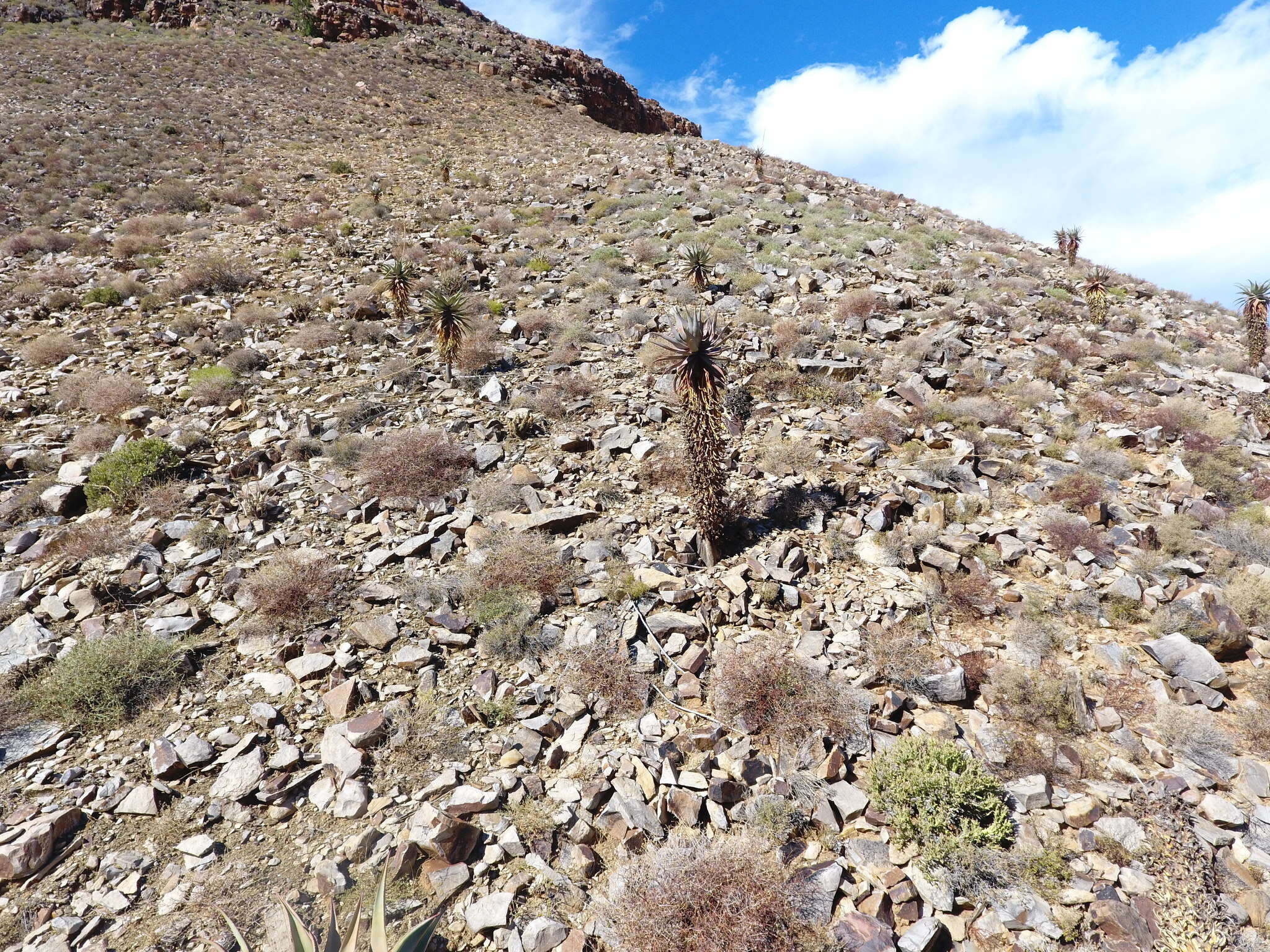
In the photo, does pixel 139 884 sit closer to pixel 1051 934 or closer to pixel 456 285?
pixel 1051 934

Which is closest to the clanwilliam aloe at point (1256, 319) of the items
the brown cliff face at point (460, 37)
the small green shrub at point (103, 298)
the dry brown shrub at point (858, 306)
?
the dry brown shrub at point (858, 306)

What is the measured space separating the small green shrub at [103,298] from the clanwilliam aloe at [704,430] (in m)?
15.7

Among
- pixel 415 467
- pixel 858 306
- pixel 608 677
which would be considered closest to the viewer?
pixel 608 677

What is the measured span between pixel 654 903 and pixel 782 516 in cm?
538

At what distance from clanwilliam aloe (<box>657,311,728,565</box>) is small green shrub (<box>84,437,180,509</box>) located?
27.5 feet

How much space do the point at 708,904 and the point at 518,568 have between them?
4209mm

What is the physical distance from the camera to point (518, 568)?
7164 mm

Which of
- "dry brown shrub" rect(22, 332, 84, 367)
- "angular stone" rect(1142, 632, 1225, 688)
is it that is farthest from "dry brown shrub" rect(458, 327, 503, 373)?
"angular stone" rect(1142, 632, 1225, 688)

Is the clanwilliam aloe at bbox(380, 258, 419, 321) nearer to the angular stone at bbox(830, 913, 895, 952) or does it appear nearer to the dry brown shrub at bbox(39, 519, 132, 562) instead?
the dry brown shrub at bbox(39, 519, 132, 562)

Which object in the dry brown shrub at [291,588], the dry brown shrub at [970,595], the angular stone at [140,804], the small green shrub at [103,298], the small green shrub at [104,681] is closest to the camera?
the angular stone at [140,804]

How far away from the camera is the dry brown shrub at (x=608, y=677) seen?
19.3 ft

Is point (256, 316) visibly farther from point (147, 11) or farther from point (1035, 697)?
point (147, 11)

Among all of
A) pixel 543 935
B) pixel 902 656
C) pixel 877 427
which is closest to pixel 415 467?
pixel 543 935

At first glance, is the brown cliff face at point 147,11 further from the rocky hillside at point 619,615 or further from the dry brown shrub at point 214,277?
the dry brown shrub at point 214,277
